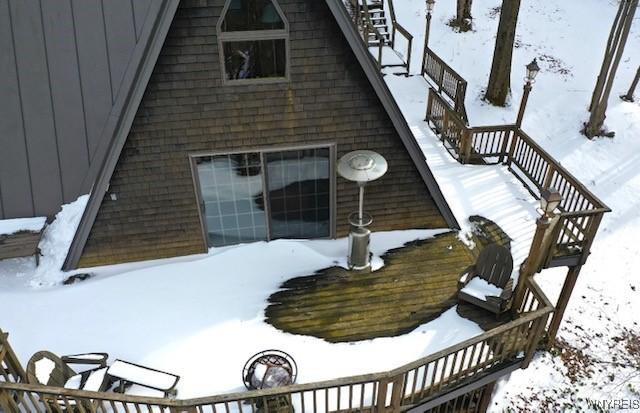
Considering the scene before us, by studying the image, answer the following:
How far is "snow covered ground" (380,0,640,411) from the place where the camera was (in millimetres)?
10789

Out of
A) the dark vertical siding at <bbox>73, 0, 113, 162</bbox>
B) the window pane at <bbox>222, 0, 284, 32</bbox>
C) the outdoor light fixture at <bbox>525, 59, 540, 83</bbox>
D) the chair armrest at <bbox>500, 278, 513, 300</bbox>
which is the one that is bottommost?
the chair armrest at <bbox>500, 278, 513, 300</bbox>

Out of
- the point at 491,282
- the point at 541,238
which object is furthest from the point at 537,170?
the point at 541,238

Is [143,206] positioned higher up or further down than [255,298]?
higher up

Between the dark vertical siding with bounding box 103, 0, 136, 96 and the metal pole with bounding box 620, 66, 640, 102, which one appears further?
the metal pole with bounding box 620, 66, 640, 102

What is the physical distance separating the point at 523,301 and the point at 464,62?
51.1 ft

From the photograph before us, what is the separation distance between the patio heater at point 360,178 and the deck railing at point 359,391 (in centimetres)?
244

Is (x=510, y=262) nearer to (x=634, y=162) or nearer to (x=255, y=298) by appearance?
(x=255, y=298)

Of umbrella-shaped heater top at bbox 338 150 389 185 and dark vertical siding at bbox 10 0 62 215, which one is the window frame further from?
dark vertical siding at bbox 10 0 62 215

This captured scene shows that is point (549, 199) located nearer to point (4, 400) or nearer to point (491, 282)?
point (491, 282)

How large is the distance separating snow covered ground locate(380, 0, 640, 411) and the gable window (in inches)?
221

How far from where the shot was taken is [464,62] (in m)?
21.2

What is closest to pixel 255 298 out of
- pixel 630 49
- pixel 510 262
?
pixel 510 262

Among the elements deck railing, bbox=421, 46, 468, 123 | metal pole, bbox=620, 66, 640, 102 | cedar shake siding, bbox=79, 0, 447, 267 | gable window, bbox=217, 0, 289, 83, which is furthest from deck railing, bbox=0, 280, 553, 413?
metal pole, bbox=620, 66, 640, 102

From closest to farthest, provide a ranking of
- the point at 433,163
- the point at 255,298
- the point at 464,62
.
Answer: the point at 255,298
the point at 433,163
the point at 464,62
